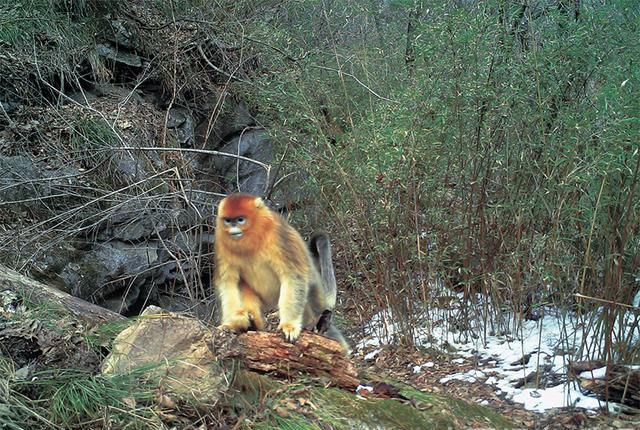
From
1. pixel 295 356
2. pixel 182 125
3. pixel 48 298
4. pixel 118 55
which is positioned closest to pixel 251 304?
pixel 295 356

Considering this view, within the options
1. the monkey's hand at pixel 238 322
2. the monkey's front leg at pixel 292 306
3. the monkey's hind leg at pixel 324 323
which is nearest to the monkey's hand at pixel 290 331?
the monkey's front leg at pixel 292 306

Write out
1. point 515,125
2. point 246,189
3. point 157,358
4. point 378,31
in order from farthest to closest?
point 378,31 → point 246,189 → point 515,125 → point 157,358

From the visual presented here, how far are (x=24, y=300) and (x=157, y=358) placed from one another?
73cm

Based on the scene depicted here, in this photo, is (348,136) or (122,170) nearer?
(348,136)

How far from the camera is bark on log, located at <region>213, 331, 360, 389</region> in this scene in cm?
339

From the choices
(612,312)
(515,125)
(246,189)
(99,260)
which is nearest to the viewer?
(612,312)

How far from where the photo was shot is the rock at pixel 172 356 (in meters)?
2.99

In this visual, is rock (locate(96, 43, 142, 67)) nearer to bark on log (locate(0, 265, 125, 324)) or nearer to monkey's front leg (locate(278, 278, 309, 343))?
bark on log (locate(0, 265, 125, 324))

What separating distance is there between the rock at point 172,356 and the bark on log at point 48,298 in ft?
1.38

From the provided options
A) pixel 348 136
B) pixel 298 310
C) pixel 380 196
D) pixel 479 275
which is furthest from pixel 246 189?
pixel 298 310

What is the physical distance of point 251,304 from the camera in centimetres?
363

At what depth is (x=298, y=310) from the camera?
344 centimetres

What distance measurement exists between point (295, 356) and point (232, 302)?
45 centimetres

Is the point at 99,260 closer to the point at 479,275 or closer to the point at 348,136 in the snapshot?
the point at 348,136
